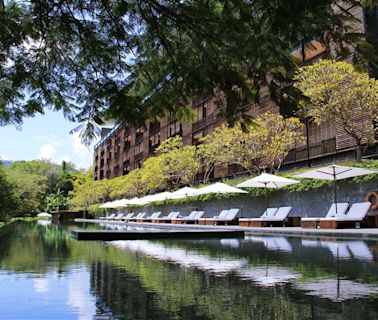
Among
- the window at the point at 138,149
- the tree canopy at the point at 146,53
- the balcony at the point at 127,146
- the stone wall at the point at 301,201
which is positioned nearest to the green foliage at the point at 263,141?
the stone wall at the point at 301,201

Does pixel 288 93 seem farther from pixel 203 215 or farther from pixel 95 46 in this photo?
pixel 203 215

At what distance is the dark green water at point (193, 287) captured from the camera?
388cm

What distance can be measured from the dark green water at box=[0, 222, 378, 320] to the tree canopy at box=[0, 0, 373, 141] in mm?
1796

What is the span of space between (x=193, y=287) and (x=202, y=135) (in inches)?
1322

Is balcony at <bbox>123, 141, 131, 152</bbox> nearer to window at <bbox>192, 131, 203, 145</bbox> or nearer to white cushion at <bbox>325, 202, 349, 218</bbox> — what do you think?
window at <bbox>192, 131, 203, 145</bbox>

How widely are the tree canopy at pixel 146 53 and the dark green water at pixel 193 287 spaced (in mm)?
1796

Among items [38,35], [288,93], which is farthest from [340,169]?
[38,35]

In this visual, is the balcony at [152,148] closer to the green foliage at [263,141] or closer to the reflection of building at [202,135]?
the reflection of building at [202,135]

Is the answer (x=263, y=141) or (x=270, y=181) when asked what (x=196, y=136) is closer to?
(x=263, y=141)

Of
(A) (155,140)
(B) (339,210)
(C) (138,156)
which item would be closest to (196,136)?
(A) (155,140)

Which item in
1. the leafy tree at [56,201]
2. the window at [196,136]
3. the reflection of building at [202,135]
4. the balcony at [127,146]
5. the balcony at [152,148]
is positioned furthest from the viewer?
the leafy tree at [56,201]

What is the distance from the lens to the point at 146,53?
4691mm

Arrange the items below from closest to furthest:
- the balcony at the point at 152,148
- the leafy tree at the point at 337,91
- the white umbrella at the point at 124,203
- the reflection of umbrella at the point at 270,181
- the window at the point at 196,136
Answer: the leafy tree at the point at 337,91
the reflection of umbrella at the point at 270,181
the white umbrella at the point at 124,203
the window at the point at 196,136
the balcony at the point at 152,148

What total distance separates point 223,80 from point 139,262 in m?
4.22
